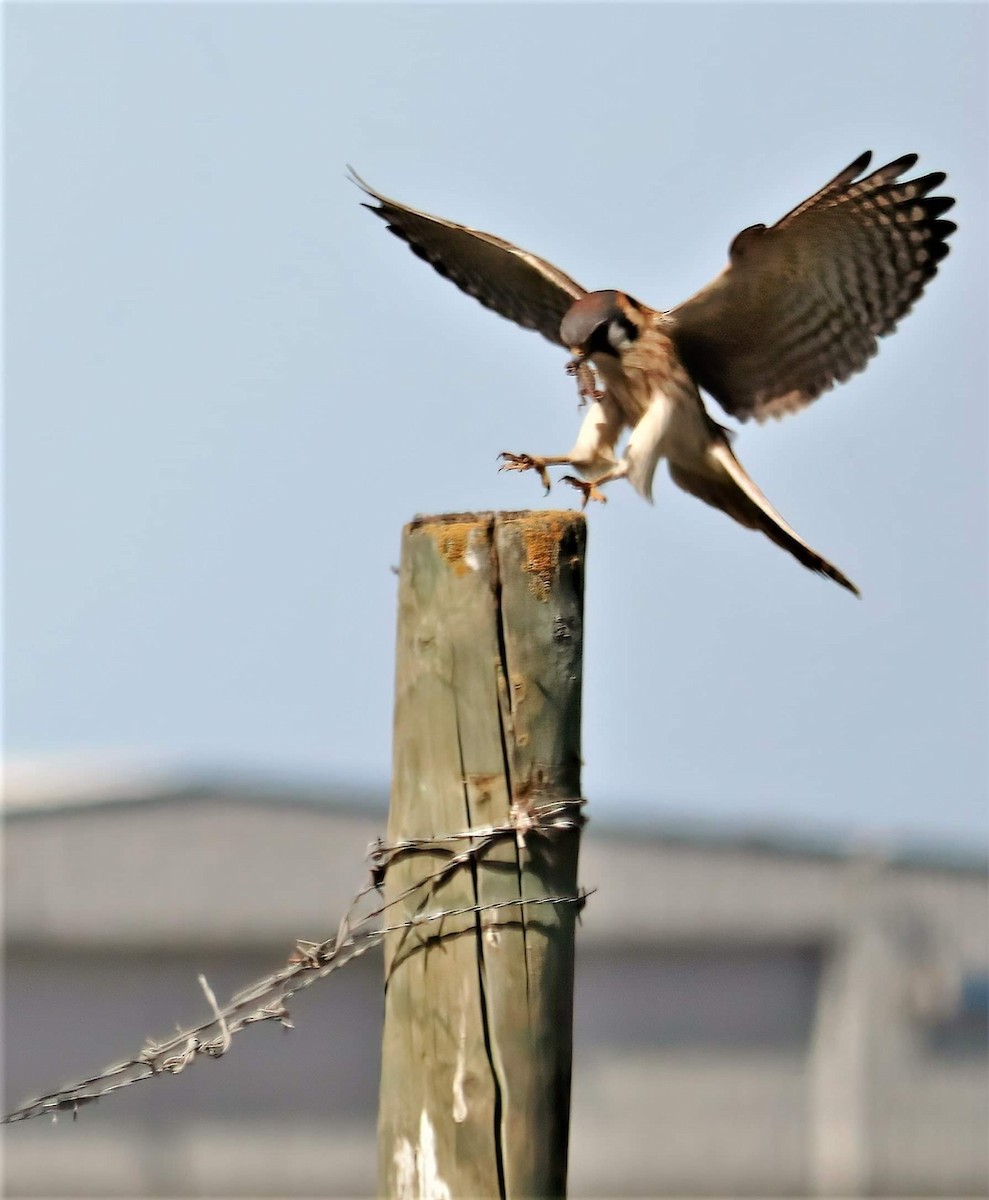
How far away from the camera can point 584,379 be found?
559cm

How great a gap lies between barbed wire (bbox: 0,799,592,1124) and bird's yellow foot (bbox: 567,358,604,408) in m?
2.29

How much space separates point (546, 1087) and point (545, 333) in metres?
3.97

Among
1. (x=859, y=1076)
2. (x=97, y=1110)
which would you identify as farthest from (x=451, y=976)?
(x=859, y=1076)

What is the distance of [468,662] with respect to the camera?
135 inches

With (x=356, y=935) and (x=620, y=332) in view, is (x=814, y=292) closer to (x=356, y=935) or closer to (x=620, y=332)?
(x=620, y=332)

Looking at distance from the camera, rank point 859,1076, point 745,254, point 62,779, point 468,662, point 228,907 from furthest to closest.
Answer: point 62,779
point 859,1076
point 228,907
point 745,254
point 468,662

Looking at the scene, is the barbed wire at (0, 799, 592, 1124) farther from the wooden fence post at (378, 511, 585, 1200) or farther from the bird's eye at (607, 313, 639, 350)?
the bird's eye at (607, 313, 639, 350)

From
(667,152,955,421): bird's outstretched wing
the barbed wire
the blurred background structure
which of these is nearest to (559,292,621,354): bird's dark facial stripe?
(667,152,955,421): bird's outstretched wing

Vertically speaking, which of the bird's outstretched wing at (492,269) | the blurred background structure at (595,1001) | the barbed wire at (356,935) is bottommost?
the blurred background structure at (595,1001)

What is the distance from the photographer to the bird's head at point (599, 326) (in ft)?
18.2

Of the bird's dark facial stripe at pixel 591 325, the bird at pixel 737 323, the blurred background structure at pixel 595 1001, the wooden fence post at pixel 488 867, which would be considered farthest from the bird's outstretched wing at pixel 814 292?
the blurred background structure at pixel 595 1001

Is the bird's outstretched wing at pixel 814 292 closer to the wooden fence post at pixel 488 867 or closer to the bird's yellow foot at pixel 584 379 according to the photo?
the bird's yellow foot at pixel 584 379

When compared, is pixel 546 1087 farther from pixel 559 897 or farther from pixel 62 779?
pixel 62 779

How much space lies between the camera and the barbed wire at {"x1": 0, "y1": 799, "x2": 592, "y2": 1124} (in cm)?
344
